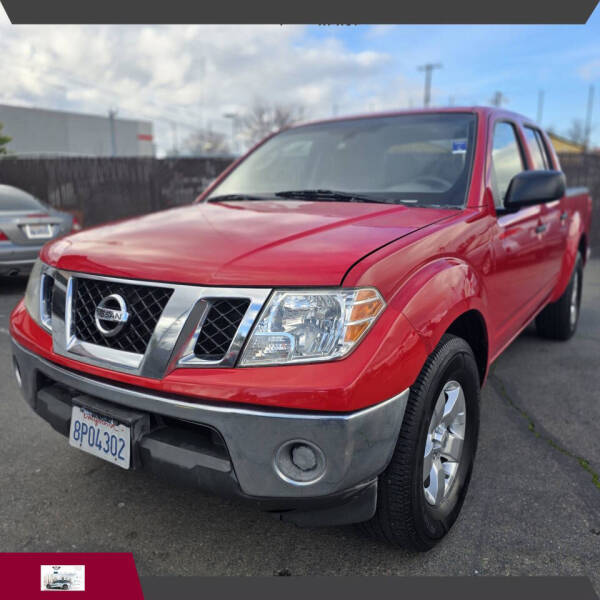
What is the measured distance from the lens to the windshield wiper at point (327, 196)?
2.59 m

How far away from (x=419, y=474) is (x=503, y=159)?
207cm

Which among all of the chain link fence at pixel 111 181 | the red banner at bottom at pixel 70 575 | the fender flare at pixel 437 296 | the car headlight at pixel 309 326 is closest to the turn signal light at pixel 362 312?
the car headlight at pixel 309 326

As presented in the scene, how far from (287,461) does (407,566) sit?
720 mm

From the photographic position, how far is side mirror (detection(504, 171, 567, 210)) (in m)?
2.62

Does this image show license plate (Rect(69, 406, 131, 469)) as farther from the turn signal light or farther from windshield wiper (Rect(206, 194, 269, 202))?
windshield wiper (Rect(206, 194, 269, 202))

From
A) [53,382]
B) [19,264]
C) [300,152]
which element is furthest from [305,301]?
[19,264]

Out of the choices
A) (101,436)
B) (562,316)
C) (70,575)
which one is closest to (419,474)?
(101,436)

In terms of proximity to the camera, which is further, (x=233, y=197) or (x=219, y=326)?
(x=233, y=197)

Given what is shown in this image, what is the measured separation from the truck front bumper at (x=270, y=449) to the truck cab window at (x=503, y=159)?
5.24 ft

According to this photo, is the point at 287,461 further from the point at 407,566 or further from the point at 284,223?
the point at 284,223

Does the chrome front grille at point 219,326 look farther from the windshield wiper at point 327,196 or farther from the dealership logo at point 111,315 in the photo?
the windshield wiper at point 327,196

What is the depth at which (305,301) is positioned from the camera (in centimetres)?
162

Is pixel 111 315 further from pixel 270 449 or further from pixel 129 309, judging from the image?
pixel 270 449

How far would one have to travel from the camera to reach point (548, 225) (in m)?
3.54
